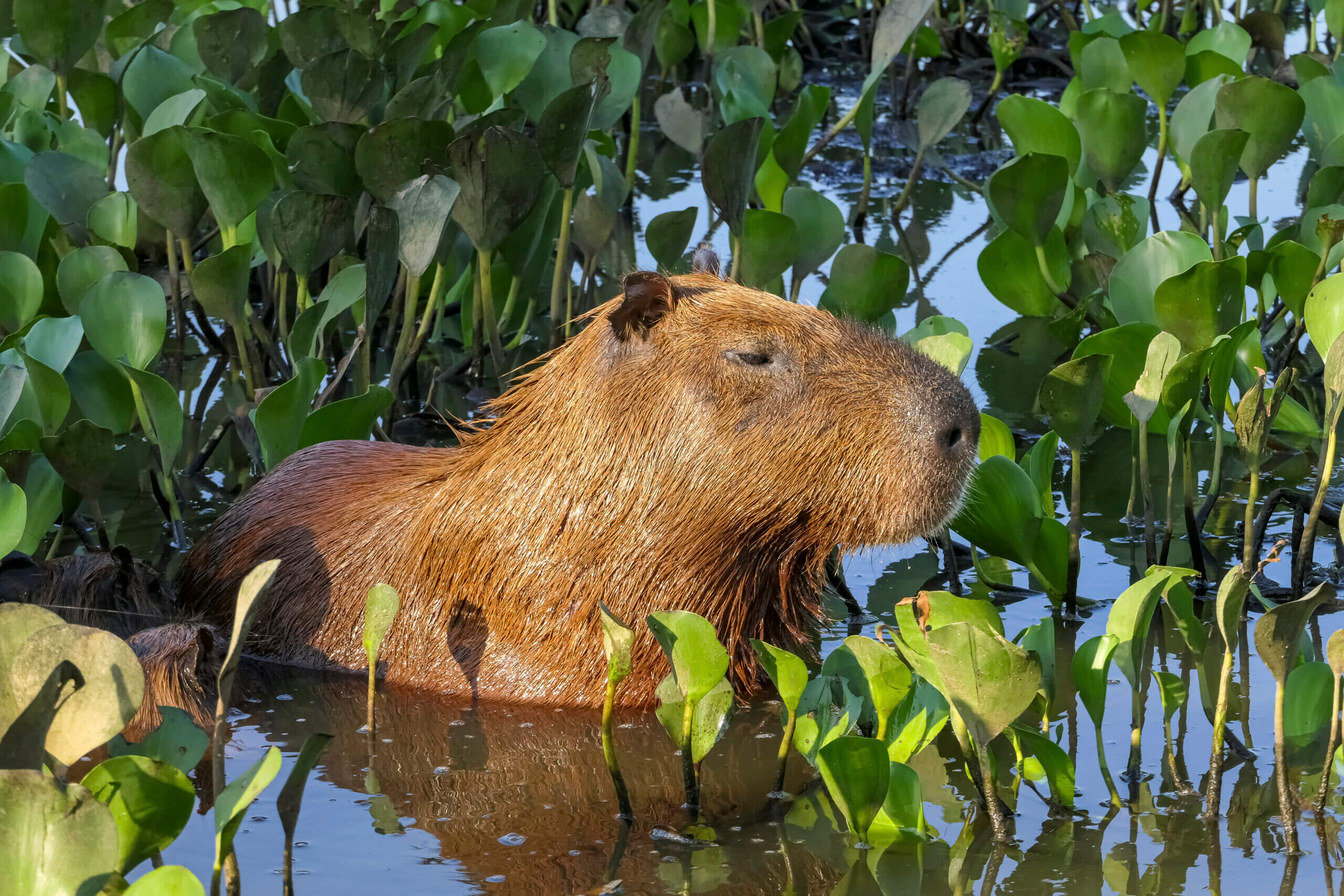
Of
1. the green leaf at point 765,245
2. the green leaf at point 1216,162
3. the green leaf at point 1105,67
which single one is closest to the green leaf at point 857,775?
the green leaf at point 765,245

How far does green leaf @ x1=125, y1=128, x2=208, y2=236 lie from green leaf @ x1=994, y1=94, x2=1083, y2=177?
10.5ft

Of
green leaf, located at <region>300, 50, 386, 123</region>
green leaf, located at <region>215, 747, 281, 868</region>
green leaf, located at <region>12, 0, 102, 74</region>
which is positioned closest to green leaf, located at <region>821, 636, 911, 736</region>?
green leaf, located at <region>215, 747, 281, 868</region>

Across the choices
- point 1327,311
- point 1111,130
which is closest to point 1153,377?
point 1327,311

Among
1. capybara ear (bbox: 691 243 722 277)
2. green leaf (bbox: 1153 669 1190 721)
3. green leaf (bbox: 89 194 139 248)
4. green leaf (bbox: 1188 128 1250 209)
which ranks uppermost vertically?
green leaf (bbox: 1188 128 1250 209)

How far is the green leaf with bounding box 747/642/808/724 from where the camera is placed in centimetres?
353

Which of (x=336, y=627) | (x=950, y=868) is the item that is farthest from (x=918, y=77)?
(x=950, y=868)

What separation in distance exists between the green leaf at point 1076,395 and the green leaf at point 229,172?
2.68 m

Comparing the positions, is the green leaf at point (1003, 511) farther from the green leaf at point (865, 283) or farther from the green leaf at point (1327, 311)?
the green leaf at point (865, 283)

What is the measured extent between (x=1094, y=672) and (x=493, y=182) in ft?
9.10

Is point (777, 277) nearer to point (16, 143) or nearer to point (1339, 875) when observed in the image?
point (16, 143)

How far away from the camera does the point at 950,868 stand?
350 centimetres

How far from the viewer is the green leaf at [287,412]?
493cm

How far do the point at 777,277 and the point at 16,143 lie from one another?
3.02m

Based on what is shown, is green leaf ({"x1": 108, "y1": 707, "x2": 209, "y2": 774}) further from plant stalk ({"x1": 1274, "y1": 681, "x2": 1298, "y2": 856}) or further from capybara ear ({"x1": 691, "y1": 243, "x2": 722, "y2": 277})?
plant stalk ({"x1": 1274, "y1": 681, "x2": 1298, "y2": 856})
